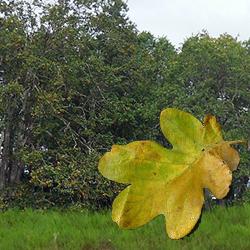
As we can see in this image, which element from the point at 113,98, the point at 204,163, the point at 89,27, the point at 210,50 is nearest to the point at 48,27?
the point at 89,27

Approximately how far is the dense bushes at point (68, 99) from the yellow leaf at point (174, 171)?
558cm

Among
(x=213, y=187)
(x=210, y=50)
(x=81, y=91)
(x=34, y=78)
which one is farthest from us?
(x=210, y=50)

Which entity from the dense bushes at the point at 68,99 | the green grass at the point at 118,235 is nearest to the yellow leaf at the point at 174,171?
the green grass at the point at 118,235

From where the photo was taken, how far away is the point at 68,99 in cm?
656

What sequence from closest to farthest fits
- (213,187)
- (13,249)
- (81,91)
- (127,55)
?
(213,187) < (13,249) < (81,91) < (127,55)

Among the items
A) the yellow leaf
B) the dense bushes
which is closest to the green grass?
the dense bushes

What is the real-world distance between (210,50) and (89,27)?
3185mm

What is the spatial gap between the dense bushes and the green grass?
1844 millimetres

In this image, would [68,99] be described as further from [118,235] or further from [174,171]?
[174,171]

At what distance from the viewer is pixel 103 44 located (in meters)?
8.13

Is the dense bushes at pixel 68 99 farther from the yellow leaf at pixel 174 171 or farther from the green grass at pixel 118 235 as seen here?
the yellow leaf at pixel 174 171

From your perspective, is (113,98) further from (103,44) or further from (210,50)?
(210,50)

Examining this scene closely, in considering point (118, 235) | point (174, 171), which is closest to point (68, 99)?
point (118, 235)

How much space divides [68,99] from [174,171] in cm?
647
